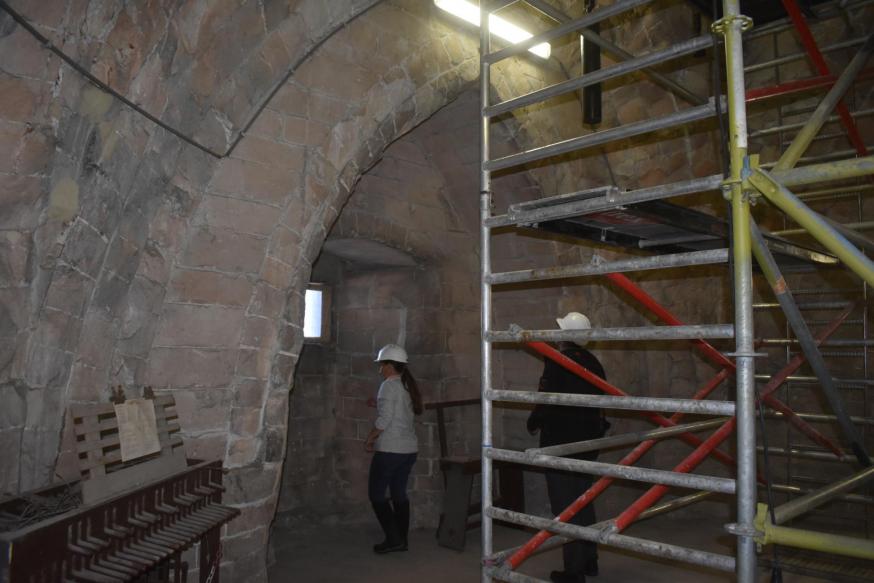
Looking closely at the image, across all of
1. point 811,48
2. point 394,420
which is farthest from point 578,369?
point 811,48

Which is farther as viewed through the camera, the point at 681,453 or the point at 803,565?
the point at 681,453

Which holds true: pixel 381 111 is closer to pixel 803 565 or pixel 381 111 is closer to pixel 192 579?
pixel 192 579

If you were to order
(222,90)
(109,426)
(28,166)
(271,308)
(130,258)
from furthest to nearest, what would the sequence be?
(271,308) < (222,90) < (130,258) < (109,426) < (28,166)

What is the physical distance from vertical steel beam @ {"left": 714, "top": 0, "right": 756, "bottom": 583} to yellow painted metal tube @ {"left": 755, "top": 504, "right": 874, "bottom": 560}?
38 mm

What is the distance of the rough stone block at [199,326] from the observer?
3.76 metres

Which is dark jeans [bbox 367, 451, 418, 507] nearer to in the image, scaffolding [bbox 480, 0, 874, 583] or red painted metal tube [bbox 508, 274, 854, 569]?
red painted metal tube [bbox 508, 274, 854, 569]

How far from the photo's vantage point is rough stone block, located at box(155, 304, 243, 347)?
12.3ft

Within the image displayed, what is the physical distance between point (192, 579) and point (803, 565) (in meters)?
3.50

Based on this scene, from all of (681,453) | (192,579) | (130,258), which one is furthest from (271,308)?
(681,453)

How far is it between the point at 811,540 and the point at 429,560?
362 cm

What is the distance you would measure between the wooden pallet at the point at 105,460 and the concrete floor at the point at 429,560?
205cm

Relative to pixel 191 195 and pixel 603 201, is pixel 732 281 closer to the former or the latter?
pixel 603 201

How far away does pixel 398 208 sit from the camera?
617 centimetres

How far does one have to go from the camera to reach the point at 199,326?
152 inches
